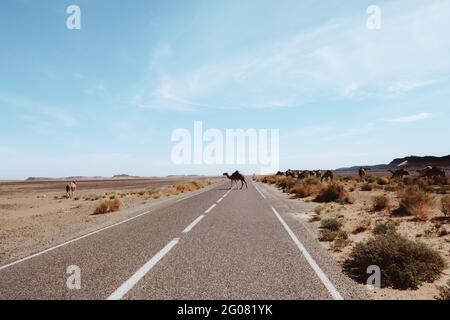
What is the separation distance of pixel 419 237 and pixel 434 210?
7.05 m

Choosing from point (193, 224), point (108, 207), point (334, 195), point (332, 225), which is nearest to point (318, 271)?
point (332, 225)

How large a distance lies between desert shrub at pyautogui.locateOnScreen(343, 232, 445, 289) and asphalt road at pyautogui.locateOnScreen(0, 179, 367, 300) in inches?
20.0

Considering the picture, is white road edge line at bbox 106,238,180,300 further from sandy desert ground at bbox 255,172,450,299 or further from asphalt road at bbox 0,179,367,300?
sandy desert ground at bbox 255,172,450,299

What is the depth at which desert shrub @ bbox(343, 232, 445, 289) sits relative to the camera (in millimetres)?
6160

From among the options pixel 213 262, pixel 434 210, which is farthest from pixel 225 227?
pixel 434 210

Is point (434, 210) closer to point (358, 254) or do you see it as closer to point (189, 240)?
point (358, 254)

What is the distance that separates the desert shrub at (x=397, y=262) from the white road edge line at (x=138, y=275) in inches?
145

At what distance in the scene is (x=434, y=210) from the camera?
1623 centimetres

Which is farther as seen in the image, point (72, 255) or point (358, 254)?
point (72, 255)

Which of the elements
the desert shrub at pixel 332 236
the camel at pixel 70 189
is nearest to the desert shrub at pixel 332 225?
the desert shrub at pixel 332 236

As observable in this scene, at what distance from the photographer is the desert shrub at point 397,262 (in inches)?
243

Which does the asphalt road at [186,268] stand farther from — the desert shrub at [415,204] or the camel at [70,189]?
the camel at [70,189]
